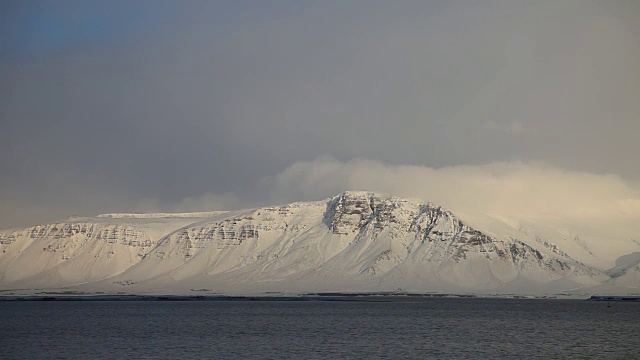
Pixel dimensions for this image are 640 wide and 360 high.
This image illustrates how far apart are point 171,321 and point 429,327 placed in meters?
50.2

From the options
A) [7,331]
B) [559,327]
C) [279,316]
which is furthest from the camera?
[279,316]

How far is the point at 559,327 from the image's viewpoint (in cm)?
14812

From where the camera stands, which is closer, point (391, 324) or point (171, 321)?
point (391, 324)

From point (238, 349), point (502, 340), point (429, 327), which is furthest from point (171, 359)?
point (429, 327)

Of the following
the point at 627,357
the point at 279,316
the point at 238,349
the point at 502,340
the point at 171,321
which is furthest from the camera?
the point at 279,316

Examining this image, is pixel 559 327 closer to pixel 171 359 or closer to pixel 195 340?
pixel 195 340

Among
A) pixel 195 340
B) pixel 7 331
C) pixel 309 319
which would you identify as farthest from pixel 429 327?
pixel 7 331

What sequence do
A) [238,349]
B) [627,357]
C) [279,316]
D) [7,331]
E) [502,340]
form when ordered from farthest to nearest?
[279,316], [7,331], [502,340], [238,349], [627,357]

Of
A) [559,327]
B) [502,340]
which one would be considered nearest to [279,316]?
[559,327]

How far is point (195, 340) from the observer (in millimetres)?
120750

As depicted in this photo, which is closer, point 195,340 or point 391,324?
point 195,340

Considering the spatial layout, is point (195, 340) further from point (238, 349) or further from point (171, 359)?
point (171, 359)

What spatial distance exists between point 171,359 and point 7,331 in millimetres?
53826

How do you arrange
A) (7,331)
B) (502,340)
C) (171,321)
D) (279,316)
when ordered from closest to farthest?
(502,340), (7,331), (171,321), (279,316)
